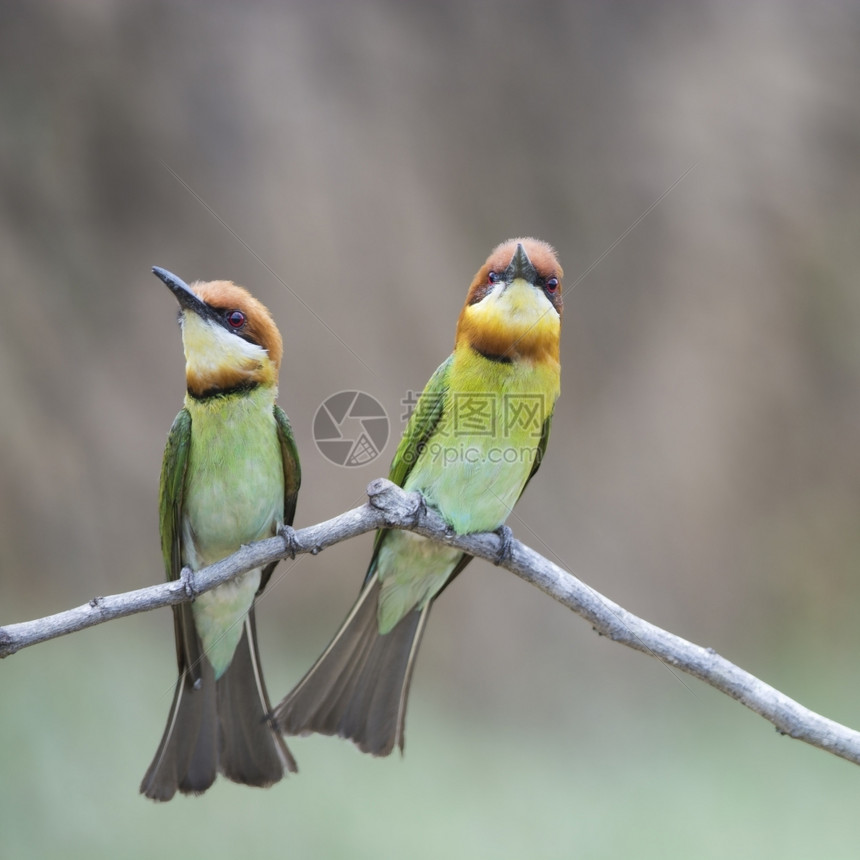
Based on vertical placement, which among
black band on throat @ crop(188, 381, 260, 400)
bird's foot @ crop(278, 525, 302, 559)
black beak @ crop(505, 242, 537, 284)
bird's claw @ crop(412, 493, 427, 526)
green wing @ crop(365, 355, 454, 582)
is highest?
black beak @ crop(505, 242, 537, 284)

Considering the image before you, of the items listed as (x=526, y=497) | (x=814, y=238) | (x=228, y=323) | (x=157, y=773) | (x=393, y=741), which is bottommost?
(x=157, y=773)

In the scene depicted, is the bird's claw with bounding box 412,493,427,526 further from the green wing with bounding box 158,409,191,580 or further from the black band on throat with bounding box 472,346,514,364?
the green wing with bounding box 158,409,191,580

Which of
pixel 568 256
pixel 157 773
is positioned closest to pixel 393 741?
pixel 157 773

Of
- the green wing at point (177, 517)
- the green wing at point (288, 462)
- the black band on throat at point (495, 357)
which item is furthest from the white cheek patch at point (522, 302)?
the green wing at point (177, 517)

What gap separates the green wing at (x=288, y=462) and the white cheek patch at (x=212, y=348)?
150 millimetres

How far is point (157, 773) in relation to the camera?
1.74 meters

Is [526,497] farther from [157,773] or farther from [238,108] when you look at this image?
[157,773]

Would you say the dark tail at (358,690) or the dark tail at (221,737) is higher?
the dark tail at (358,690)

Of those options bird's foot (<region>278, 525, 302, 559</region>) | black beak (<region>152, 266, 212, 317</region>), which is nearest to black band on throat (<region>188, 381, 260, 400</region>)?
black beak (<region>152, 266, 212, 317</region>)

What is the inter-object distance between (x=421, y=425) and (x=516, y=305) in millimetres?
364

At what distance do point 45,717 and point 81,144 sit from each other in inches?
77.7

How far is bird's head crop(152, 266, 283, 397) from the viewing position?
64.6 inches

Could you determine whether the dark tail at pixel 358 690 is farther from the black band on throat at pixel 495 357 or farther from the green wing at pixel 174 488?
the black band on throat at pixel 495 357

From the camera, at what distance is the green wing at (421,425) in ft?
6.19
